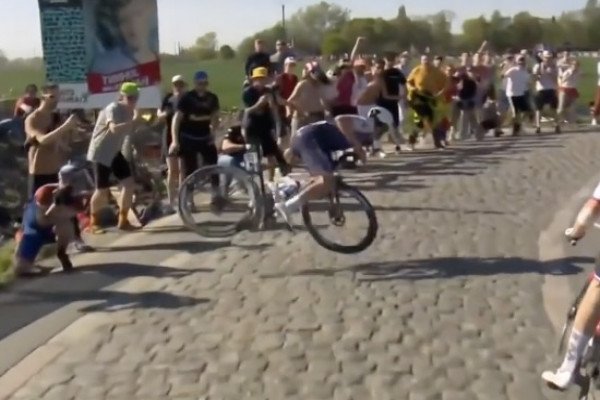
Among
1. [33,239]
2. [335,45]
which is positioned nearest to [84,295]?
[33,239]

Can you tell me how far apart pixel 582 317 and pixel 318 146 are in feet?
17.3

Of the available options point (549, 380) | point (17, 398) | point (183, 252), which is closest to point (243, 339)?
point (17, 398)

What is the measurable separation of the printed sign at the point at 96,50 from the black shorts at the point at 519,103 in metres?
8.44

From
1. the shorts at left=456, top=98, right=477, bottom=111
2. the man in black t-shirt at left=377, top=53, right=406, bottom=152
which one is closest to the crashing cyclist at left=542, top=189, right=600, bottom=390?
the man in black t-shirt at left=377, top=53, right=406, bottom=152

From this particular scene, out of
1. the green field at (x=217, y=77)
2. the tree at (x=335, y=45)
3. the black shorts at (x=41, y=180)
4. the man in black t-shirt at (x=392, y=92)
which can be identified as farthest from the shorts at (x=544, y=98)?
the tree at (x=335, y=45)

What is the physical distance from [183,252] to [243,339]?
357 centimetres

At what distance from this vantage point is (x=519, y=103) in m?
25.7

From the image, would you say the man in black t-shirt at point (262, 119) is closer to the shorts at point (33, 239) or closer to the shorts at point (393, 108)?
the shorts at point (33, 239)

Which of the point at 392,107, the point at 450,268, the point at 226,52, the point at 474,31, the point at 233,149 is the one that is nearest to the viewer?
the point at 450,268

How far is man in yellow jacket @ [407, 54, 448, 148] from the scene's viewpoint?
22281 mm

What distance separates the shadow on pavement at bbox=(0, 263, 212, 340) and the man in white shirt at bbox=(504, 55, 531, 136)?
49.9 feet

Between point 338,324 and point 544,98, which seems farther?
point 544,98

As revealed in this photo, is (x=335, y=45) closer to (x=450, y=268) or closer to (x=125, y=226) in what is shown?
(x=125, y=226)

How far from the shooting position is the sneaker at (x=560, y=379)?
22.7 ft
